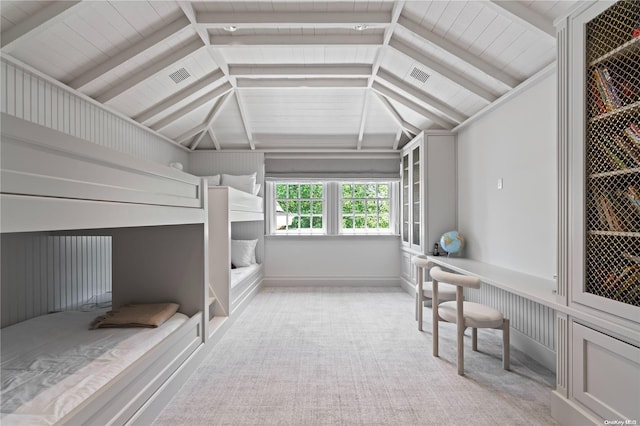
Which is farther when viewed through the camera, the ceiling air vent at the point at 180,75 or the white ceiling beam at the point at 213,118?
the white ceiling beam at the point at 213,118

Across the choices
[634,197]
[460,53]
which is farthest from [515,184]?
[634,197]

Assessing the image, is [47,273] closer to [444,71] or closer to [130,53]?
[130,53]

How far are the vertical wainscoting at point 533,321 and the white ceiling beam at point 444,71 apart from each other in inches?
75.3

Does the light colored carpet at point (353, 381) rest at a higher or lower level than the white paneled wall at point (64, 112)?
lower

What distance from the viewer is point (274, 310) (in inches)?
170

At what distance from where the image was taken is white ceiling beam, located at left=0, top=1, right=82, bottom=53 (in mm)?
2387

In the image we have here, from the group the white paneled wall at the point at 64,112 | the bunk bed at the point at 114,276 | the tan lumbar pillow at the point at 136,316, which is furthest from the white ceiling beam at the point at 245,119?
the tan lumbar pillow at the point at 136,316

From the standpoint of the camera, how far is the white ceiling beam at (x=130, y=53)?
3.01 m

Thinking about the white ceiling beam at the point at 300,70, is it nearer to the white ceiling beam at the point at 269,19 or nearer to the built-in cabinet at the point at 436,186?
the white ceiling beam at the point at 269,19

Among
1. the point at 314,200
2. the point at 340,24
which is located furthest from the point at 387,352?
the point at 314,200

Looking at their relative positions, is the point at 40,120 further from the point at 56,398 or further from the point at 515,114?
the point at 515,114

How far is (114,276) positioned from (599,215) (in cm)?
311

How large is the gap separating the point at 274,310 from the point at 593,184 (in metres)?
3.41

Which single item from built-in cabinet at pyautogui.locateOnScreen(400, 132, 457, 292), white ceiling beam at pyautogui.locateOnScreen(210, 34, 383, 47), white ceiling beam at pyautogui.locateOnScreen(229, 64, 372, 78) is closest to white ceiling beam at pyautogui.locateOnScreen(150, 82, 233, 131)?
white ceiling beam at pyautogui.locateOnScreen(229, 64, 372, 78)
